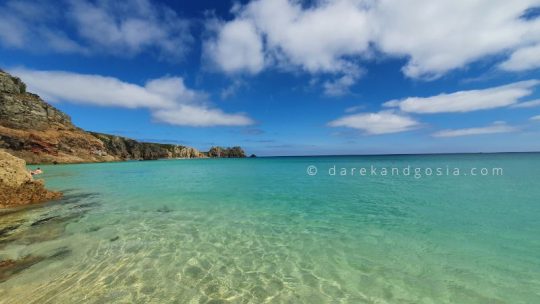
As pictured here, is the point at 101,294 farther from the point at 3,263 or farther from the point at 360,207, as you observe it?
the point at 360,207

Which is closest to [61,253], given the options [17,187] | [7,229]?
[7,229]

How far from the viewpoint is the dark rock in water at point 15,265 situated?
695 centimetres

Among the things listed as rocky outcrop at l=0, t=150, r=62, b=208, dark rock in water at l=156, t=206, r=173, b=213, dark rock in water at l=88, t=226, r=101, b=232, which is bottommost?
dark rock in water at l=88, t=226, r=101, b=232

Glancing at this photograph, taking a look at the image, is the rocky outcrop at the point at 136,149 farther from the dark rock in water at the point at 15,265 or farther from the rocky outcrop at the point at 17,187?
the dark rock in water at the point at 15,265

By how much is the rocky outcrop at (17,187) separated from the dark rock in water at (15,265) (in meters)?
10.6

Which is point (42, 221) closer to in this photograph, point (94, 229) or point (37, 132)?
point (94, 229)

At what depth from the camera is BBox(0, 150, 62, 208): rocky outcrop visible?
16391 millimetres

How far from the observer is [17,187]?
711 inches

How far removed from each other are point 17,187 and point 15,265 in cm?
1437

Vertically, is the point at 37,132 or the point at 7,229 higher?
the point at 37,132

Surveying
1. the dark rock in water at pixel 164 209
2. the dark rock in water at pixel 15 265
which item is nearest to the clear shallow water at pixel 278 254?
the dark rock in water at pixel 15 265

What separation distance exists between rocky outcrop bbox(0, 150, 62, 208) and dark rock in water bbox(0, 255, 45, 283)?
1064cm

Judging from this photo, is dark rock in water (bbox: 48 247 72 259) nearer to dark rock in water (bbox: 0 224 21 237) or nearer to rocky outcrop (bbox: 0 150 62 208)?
dark rock in water (bbox: 0 224 21 237)

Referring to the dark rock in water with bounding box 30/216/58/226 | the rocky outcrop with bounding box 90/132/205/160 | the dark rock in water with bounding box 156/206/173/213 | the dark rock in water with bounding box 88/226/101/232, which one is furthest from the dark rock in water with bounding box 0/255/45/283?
the rocky outcrop with bounding box 90/132/205/160
